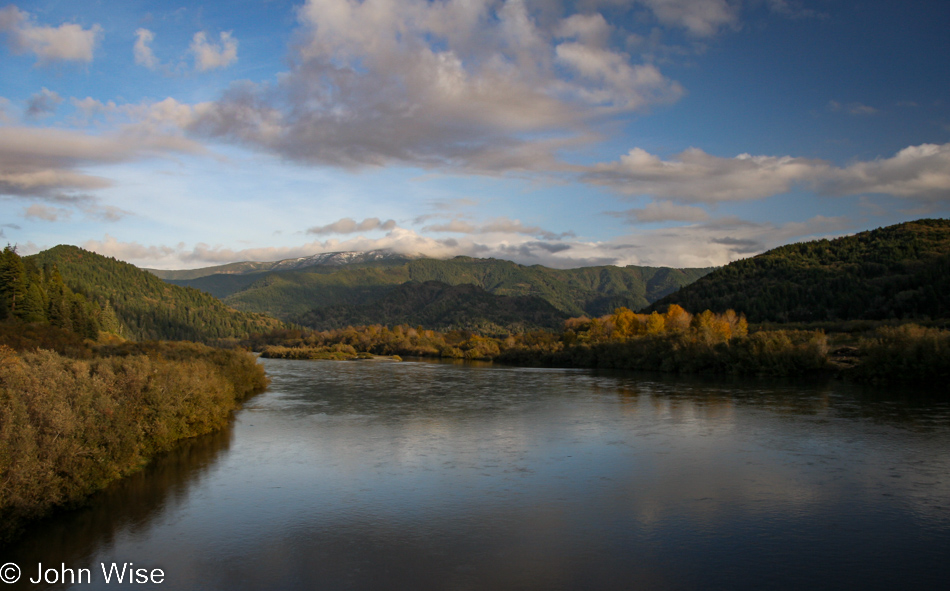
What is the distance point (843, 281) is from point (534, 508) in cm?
10466

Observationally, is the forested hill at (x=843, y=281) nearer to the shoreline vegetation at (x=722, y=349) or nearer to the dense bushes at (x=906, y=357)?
the shoreline vegetation at (x=722, y=349)

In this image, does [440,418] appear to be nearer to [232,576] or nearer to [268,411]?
[268,411]

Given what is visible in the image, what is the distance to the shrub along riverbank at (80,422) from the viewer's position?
49.6ft

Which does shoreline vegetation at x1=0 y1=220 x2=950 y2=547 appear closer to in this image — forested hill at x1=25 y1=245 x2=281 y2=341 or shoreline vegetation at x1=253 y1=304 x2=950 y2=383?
shoreline vegetation at x1=253 y1=304 x2=950 y2=383

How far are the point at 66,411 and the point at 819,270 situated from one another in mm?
121090

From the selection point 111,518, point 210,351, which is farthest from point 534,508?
point 210,351

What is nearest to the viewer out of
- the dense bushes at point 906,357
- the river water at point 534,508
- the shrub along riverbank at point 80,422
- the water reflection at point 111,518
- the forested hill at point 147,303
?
the river water at point 534,508

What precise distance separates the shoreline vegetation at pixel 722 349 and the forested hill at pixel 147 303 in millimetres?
37553

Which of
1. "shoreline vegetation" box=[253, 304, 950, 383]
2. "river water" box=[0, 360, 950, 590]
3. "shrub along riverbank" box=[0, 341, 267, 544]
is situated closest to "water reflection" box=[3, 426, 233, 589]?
"river water" box=[0, 360, 950, 590]

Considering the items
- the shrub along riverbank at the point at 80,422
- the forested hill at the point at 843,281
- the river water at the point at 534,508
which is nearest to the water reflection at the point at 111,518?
the river water at the point at 534,508

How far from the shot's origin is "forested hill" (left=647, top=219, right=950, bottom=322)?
287 feet

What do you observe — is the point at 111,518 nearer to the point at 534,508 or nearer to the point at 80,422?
the point at 80,422

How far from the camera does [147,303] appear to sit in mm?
159125

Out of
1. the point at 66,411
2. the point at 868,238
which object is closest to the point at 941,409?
the point at 66,411
